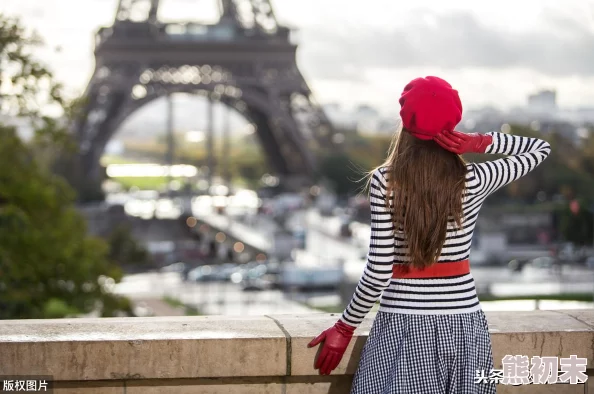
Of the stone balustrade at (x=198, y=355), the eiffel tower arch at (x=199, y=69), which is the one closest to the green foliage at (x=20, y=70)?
the stone balustrade at (x=198, y=355)

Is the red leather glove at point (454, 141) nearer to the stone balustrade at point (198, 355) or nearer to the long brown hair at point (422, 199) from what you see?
the long brown hair at point (422, 199)

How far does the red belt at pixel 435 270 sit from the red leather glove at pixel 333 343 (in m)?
0.32

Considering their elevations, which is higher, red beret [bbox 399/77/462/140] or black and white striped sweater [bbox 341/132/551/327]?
red beret [bbox 399/77/462/140]

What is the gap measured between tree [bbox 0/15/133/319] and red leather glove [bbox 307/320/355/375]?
29.2ft

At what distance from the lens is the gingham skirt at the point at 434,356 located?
3711mm

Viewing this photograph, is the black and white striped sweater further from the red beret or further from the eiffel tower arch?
the eiffel tower arch

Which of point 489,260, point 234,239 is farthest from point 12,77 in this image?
point 234,239

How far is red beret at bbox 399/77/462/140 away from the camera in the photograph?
12.1 ft

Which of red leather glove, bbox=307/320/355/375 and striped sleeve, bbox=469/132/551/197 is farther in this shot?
red leather glove, bbox=307/320/355/375

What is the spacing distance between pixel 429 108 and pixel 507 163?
0.43 meters

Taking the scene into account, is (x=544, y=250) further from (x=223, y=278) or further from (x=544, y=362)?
(x=544, y=362)

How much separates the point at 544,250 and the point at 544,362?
1511 inches

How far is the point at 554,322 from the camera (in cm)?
475

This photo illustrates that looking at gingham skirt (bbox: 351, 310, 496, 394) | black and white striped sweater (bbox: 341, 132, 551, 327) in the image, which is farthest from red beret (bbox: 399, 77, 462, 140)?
gingham skirt (bbox: 351, 310, 496, 394)
